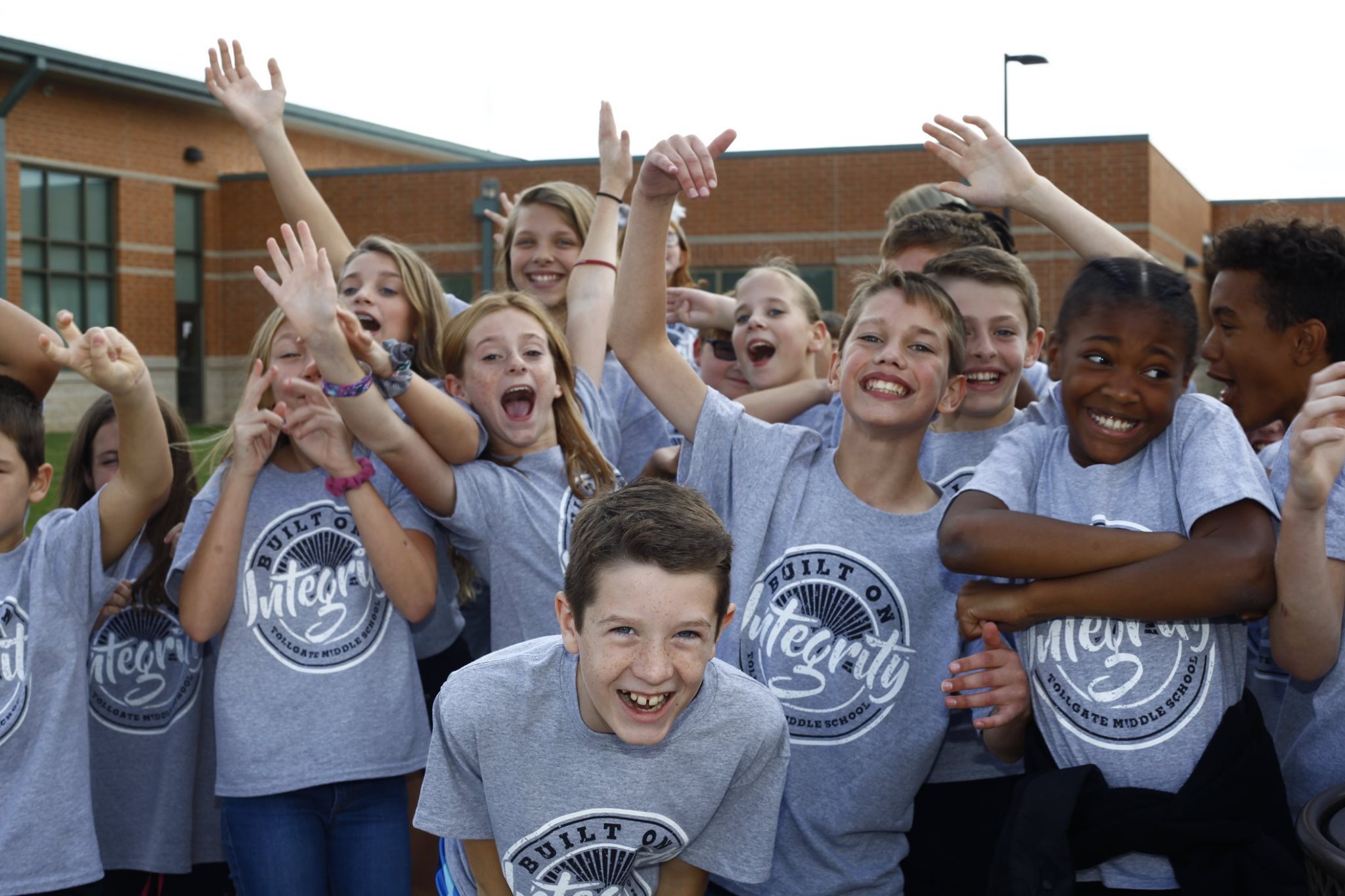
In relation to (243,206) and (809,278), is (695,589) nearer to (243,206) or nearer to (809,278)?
(809,278)

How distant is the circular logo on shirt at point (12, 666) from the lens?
2863 millimetres

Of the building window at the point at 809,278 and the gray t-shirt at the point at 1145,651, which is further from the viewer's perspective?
the building window at the point at 809,278

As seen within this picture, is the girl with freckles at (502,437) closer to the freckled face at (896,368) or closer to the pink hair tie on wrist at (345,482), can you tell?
the pink hair tie on wrist at (345,482)

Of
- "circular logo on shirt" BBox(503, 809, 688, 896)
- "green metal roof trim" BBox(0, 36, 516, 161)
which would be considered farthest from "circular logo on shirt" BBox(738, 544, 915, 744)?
"green metal roof trim" BBox(0, 36, 516, 161)

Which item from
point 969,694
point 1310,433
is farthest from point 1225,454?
point 969,694

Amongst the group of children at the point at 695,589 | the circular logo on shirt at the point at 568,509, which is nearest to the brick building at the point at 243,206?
the circular logo on shirt at the point at 568,509

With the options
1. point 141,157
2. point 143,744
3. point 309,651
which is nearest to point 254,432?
point 309,651

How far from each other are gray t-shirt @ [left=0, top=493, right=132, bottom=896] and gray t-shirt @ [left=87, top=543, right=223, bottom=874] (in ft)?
0.82

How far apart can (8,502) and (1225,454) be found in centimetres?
284

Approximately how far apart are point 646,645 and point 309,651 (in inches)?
47.5

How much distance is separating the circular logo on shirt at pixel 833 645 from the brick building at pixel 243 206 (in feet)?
66.9

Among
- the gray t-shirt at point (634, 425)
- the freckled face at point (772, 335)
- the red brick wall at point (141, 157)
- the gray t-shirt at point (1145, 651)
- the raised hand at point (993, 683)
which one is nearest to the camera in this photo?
the gray t-shirt at point (1145, 651)

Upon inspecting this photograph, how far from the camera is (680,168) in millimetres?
2871

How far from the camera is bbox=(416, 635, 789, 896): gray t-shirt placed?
2.39 meters
